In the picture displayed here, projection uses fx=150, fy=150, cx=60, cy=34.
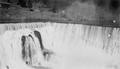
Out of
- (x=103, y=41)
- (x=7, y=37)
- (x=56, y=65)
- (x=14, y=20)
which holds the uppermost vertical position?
(x=14, y=20)

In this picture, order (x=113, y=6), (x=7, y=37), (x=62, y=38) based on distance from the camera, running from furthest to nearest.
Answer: (x=62, y=38), (x=7, y=37), (x=113, y=6)

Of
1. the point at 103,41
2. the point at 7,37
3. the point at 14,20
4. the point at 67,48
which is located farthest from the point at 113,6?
the point at 14,20

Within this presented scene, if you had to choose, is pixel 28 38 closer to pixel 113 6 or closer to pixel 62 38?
pixel 62 38

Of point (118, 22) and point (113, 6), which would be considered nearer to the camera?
point (113, 6)

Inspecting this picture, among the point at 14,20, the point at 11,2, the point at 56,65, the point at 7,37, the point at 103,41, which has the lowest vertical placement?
the point at 56,65

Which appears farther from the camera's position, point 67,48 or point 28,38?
point 67,48

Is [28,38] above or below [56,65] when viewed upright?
above

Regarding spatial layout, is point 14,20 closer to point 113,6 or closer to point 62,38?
point 62,38

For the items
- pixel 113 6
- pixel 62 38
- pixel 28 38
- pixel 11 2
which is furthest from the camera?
pixel 11 2

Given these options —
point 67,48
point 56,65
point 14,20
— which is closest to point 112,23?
point 67,48
